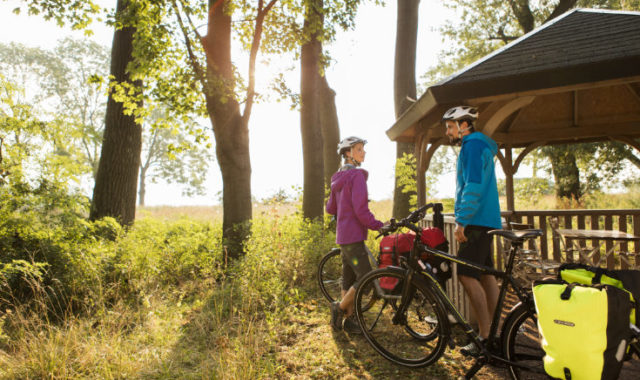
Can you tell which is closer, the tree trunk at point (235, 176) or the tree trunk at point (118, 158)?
the tree trunk at point (235, 176)

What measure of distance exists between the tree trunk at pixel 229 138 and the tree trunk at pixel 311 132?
82.9 inches

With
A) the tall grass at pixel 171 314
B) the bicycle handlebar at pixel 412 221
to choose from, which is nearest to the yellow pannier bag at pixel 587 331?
the bicycle handlebar at pixel 412 221

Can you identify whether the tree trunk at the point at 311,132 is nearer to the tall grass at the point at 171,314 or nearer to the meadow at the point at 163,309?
the tall grass at the point at 171,314

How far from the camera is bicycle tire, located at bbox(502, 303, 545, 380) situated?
109 inches

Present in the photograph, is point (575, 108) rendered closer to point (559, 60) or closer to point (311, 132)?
point (559, 60)

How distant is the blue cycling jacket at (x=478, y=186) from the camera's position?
3.23 m

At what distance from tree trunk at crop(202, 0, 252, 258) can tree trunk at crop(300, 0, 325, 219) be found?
211 cm

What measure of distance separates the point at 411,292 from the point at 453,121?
5.39ft

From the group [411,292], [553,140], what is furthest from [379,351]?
[553,140]

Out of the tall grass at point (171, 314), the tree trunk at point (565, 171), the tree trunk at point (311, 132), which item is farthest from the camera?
the tree trunk at point (565, 171)

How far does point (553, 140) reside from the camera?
7961mm

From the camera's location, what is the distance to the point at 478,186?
3.23m

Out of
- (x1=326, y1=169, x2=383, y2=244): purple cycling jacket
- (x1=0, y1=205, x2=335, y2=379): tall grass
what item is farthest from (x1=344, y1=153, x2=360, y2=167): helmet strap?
(x1=0, y1=205, x2=335, y2=379): tall grass

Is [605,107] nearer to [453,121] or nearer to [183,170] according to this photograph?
[453,121]
